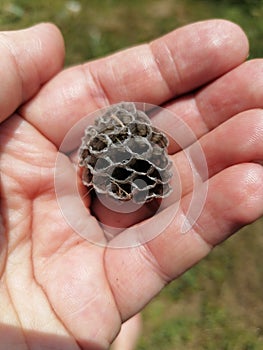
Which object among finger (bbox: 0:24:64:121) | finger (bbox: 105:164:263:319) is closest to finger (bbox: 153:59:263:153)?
finger (bbox: 105:164:263:319)

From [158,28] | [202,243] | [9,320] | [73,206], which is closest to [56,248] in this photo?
[73,206]

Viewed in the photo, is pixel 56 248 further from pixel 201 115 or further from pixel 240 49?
pixel 240 49

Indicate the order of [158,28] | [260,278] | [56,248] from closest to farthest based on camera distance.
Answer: [56,248] < [260,278] < [158,28]

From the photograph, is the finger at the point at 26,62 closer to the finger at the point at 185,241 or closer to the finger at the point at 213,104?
the finger at the point at 213,104

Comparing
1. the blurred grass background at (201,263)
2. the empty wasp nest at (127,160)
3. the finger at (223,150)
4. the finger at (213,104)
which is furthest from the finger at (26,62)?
the blurred grass background at (201,263)

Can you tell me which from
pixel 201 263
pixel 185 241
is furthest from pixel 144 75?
pixel 201 263
